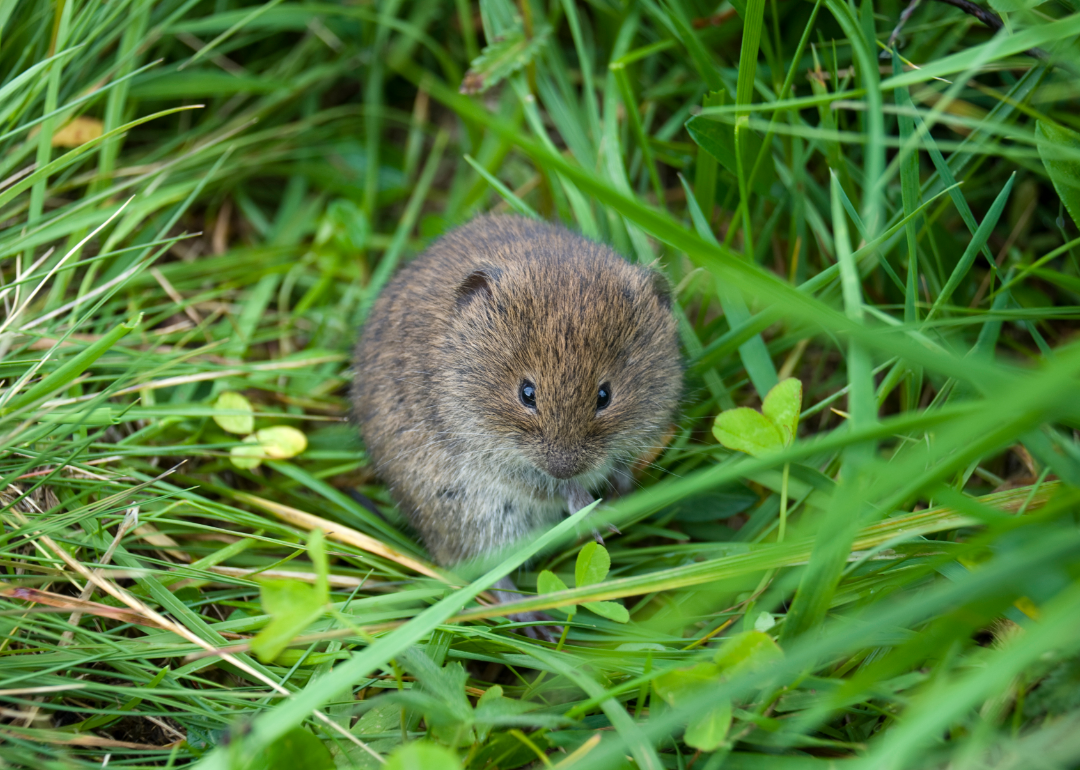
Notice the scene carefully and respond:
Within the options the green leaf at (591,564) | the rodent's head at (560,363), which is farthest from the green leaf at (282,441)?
the green leaf at (591,564)

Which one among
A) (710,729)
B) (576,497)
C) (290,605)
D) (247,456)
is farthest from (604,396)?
(247,456)

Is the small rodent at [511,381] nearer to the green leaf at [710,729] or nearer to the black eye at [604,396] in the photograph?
the black eye at [604,396]

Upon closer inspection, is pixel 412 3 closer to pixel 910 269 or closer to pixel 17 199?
pixel 17 199

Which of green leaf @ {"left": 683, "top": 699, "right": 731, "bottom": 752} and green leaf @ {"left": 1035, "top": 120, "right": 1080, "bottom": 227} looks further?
green leaf @ {"left": 1035, "top": 120, "right": 1080, "bottom": 227}

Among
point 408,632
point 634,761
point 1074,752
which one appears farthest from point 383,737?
point 1074,752

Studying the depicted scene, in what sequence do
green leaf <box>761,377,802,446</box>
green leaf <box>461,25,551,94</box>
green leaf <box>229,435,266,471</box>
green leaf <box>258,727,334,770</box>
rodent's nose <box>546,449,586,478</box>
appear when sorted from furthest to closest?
1. green leaf <box>461,25,551,94</box>
2. green leaf <box>229,435,266,471</box>
3. rodent's nose <box>546,449,586,478</box>
4. green leaf <box>761,377,802,446</box>
5. green leaf <box>258,727,334,770</box>

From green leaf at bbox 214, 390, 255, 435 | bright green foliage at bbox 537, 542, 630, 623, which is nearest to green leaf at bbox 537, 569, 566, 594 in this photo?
bright green foliage at bbox 537, 542, 630, 623

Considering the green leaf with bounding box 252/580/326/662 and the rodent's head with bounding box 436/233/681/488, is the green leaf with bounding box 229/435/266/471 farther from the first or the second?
the green leaf with bounding box 252/580/326/662
